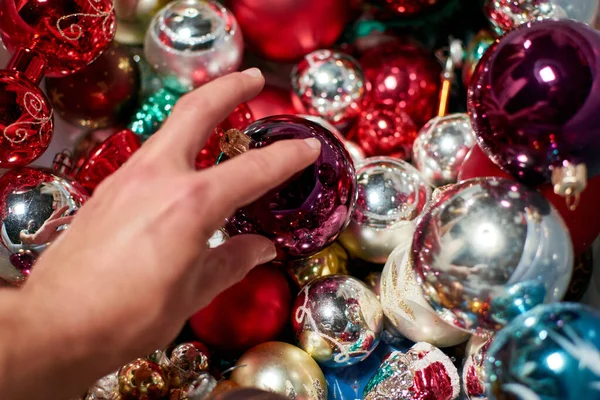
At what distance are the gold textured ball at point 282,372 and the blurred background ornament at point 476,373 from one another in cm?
21

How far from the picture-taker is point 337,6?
1.20 metres

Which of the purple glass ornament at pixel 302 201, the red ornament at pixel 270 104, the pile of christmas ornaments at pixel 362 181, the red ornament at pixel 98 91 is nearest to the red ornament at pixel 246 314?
the pile of christmas ornaments at pixel 362 181

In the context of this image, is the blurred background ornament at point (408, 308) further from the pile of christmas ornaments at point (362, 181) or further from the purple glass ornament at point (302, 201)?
the purple glass ornament at point (302, 201)

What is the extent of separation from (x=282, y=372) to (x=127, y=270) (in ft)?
→ 1.35

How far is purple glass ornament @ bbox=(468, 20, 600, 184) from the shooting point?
66cm

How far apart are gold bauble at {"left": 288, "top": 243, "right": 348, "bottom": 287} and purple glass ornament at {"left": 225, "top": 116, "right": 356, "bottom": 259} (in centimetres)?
18

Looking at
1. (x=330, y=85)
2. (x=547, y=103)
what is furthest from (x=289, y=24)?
(x=547, y=103)

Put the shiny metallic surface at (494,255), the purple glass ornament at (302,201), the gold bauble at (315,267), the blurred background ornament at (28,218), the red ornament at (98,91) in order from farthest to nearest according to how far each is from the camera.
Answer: the red ornament at (98,91) < the gold bauble at (315,267) < the blurred background ornament at (28,218) < the purple glass ornament at (302,201) < the shiny metallic surface at (494,255)

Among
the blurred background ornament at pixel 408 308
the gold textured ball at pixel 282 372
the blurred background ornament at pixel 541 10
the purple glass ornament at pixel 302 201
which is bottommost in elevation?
the gold textured ball at pixel 282 372

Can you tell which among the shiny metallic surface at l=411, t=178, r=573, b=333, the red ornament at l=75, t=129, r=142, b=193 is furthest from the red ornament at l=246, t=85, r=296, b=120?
the shiny metallic surface at l=411, t=178, r=573, b=333

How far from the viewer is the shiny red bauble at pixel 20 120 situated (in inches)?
35.3

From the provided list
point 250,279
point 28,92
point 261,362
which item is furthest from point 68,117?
point 261,362

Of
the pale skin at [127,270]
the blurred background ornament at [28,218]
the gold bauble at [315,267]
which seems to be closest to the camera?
→ the pale skin at [127,270]

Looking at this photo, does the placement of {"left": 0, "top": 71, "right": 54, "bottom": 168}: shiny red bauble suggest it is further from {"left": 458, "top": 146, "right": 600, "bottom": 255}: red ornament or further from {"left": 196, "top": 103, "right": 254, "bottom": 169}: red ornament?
{"left": 458, "top": 146, "right": 600, "bottom": 255}: red ornament
